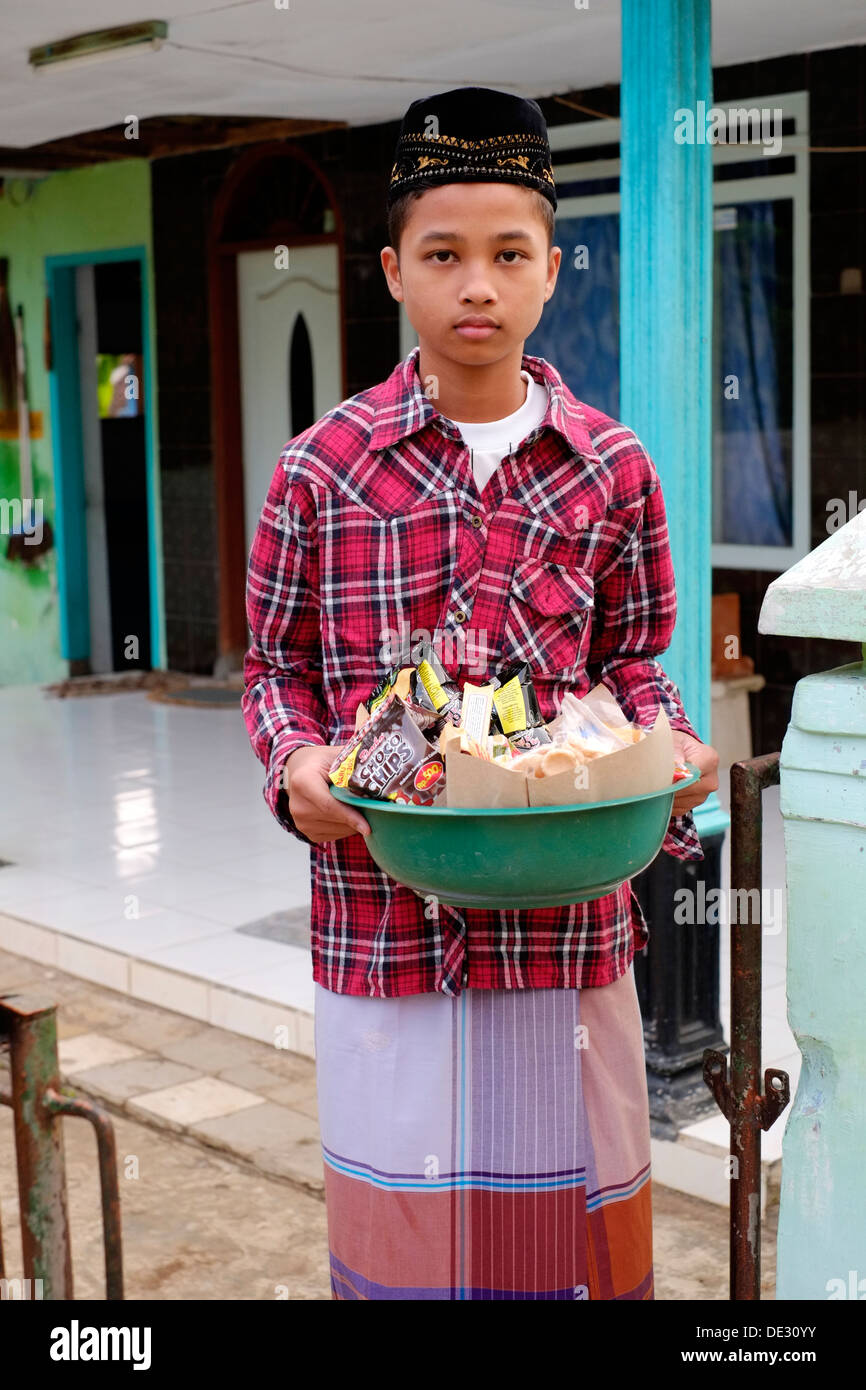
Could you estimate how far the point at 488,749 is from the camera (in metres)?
1.71

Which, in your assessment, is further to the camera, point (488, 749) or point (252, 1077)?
point (252, 1077)

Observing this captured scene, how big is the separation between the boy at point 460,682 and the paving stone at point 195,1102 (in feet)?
7.89

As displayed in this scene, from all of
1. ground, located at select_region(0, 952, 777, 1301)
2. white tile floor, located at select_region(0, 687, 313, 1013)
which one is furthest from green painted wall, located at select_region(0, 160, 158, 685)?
ground, located at select_region(0, 952, 777, 1301)

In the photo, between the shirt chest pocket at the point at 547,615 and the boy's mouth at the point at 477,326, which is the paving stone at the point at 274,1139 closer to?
the shirt chest pocket at the point at 547,615

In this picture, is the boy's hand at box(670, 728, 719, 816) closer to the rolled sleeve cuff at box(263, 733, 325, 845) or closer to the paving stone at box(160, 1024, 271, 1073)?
the rolled sleeve cuff at box(263, 733, 325, 845)

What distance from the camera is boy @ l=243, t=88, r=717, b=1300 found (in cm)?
191

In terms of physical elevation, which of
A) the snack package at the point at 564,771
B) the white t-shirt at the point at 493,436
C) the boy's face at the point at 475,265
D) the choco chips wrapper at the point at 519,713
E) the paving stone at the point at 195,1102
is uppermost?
the boy's face at the point at 475,265

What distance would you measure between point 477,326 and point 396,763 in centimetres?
51

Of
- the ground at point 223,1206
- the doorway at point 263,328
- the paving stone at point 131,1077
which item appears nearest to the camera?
the ground at point 223,1206

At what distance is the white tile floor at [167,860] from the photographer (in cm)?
506

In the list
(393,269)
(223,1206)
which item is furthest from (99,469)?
(393,269)

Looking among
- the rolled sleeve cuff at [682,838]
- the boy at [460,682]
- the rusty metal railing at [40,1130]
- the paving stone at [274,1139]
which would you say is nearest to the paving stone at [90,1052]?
the paving stone at [274,1139]

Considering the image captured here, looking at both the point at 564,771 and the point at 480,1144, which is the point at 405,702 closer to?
the point at 564,771

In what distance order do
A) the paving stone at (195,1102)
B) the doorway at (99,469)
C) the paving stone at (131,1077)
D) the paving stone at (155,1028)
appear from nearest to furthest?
the paving stone at (195,1102) < the paving stone at (131,1077) < the paving stone at (155,1028) < the doorway at (99,469)
